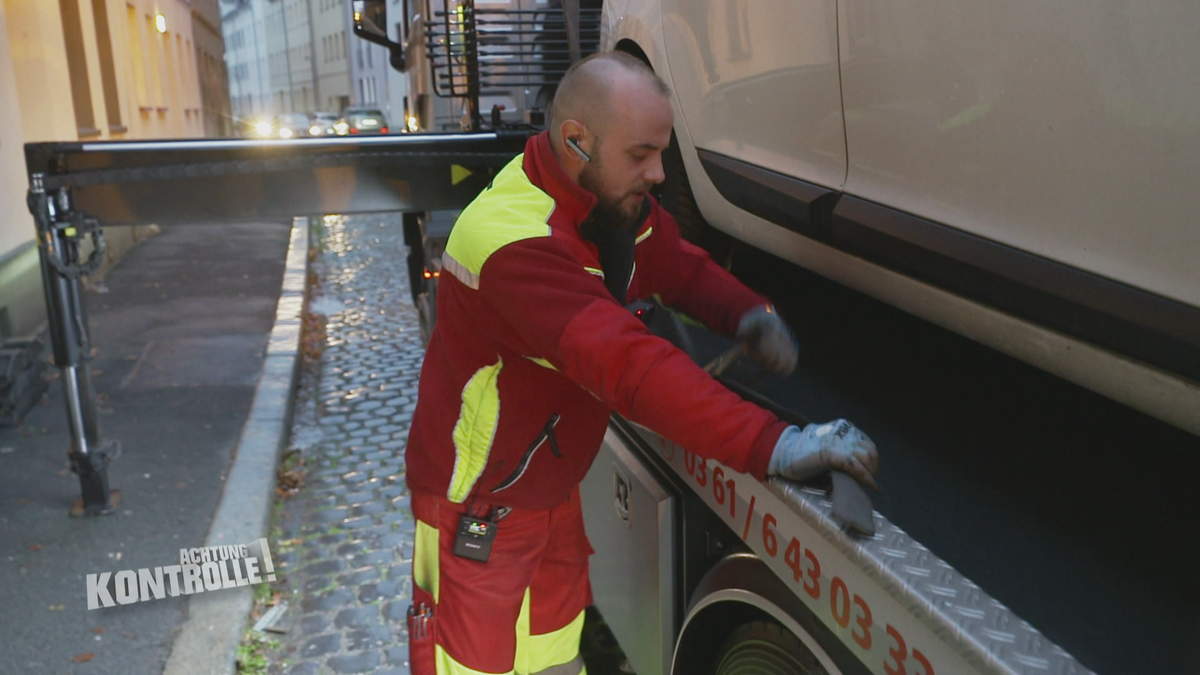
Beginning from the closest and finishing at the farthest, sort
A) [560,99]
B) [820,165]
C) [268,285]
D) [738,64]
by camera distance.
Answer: [560,99] < [820,165] < [738,64] < [268,285]

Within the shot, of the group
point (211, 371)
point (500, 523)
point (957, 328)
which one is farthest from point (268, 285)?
point (957, 328)

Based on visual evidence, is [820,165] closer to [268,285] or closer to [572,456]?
[572,456]

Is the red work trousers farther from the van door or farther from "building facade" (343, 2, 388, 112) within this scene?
"building facade" (343, 2, 388, 112)

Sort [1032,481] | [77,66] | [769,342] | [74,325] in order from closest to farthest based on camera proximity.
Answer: [1032,481] < [769,342] < [74,325] < [77,66]

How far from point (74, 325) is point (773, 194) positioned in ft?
11.0

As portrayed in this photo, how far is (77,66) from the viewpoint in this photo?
10797 millimetres

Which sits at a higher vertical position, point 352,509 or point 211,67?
point 211,67

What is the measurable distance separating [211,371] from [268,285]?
3223 millimetres

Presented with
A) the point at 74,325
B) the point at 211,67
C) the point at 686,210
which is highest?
the point at 211,67

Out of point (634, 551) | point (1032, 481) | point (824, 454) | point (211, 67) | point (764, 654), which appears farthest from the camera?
point (211, 67)

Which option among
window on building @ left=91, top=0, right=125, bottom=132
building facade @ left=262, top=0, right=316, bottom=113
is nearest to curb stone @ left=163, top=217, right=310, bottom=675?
window on building @ left=91, top=0, right=125, bottom=132

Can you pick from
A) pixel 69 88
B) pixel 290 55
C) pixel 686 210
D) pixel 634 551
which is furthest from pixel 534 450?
pixel 290 55

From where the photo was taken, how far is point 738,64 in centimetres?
244

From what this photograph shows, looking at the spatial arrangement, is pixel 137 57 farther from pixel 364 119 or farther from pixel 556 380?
pixel 364 119
